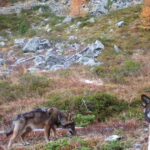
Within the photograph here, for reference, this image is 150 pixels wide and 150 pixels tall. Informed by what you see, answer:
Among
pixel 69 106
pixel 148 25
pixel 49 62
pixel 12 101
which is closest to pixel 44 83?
pixel 12 101

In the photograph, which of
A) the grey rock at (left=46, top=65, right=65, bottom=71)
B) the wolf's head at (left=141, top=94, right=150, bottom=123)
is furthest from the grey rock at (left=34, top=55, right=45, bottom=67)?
the wolf's head at (left=141, top=94, right=150, bottom=123)

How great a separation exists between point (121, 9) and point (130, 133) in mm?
46584

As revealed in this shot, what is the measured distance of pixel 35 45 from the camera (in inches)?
1788

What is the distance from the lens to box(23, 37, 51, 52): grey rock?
146ft

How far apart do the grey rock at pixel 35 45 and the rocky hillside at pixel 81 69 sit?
86 millimetres

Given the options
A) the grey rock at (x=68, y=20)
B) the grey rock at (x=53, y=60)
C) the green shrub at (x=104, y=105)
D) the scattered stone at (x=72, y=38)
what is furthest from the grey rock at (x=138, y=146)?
the grey rock at (x=68, y=20)

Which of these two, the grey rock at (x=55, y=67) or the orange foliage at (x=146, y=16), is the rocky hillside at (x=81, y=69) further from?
the orange foliage at (x=146, y=16)

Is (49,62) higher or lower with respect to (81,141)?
lower

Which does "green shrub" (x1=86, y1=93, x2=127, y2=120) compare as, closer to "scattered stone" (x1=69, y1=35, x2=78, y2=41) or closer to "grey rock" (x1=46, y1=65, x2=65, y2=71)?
"grey rock" (x1=46, y1=65, x2=65, y2=71)

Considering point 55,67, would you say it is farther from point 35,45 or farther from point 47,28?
point 47,28

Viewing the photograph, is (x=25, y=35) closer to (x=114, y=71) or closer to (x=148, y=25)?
(x=148, y=25)

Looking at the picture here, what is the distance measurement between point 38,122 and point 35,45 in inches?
1299

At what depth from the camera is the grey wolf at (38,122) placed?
41.2 feet

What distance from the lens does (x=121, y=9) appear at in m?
58.3
